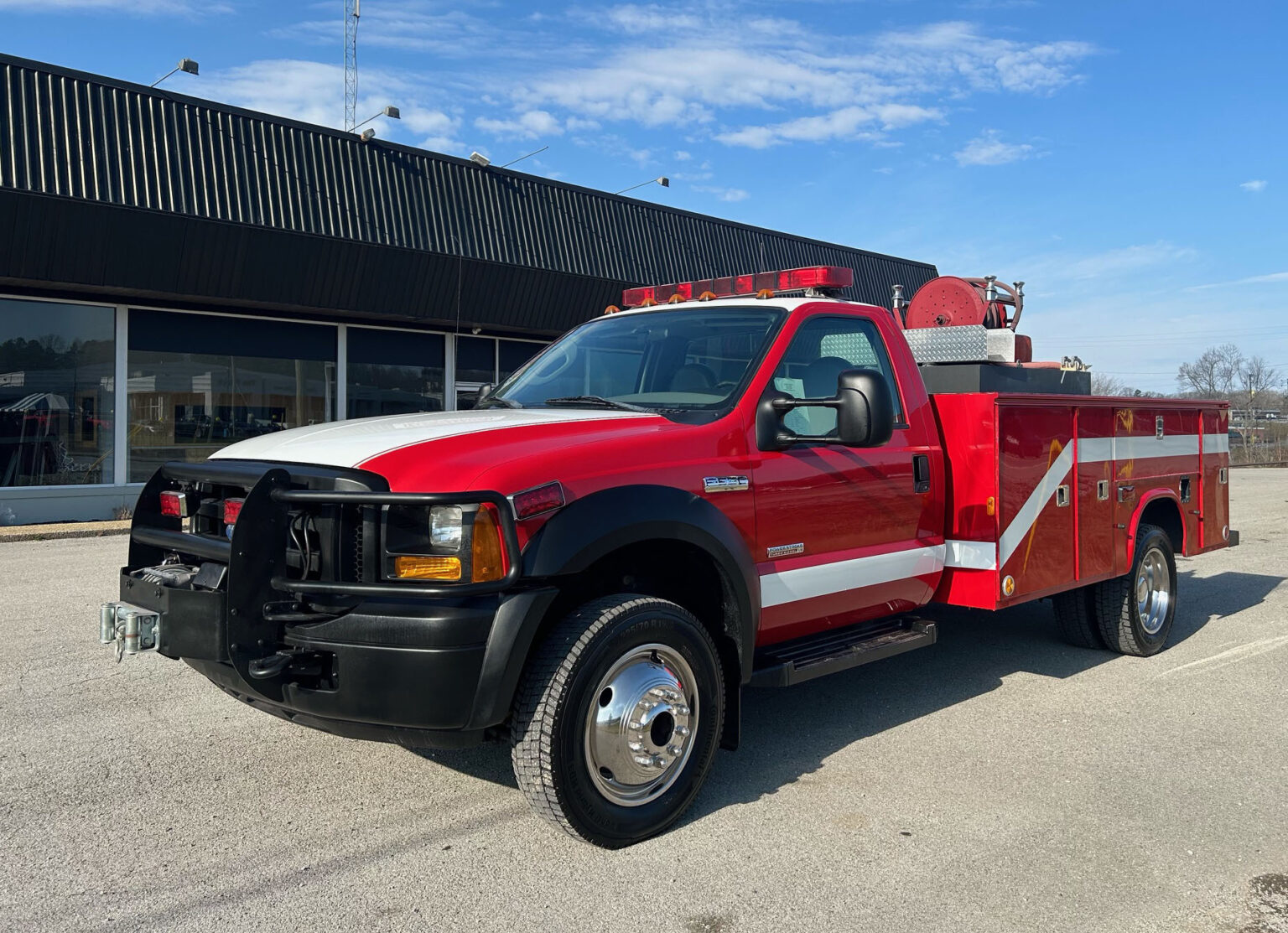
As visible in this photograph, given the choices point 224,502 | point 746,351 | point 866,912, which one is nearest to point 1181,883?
point 866,912

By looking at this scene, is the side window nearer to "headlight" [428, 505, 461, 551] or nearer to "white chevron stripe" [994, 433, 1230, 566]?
"white chevron stripe" [994, 433, 1230, 566]

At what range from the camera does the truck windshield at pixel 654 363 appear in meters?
4.48

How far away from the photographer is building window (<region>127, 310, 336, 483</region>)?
1488cm

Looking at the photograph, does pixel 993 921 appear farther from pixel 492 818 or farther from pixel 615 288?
pixel 615 288

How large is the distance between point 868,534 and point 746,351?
1.05m

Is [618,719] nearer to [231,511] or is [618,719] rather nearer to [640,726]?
[640,726]

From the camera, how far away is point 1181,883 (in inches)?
135

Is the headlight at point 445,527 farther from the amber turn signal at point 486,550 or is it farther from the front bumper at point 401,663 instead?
the front bumper at point 401,663

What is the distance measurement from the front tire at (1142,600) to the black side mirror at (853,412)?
3290 millimetres

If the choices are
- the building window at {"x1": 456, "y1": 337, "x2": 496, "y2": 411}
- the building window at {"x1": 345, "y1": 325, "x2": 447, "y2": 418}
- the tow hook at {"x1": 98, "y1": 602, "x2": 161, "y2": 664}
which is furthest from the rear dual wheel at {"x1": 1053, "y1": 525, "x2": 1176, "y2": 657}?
the building window at {"x1": 456, "y1": 337, "x2": 496, "y2": 411}

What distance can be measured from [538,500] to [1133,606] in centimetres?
477

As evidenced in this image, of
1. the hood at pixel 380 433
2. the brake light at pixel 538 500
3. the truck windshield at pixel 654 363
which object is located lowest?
the brake light at pixel 538 500

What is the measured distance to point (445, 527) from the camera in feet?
11.0

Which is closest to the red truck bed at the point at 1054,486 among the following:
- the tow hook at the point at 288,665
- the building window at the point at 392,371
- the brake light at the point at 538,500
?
the brake light at the point at 538,500
